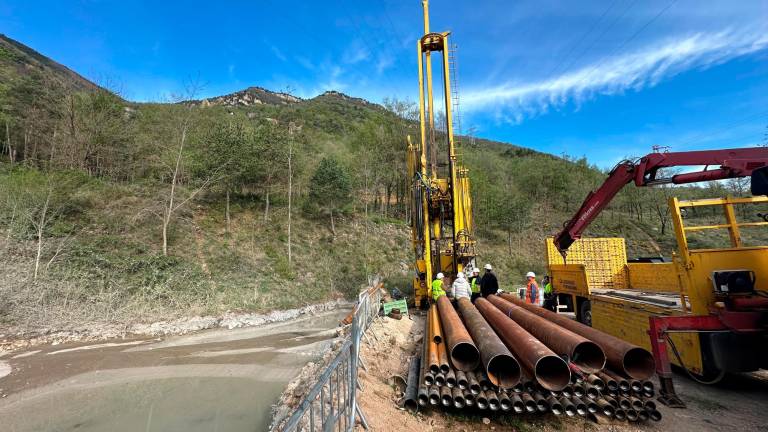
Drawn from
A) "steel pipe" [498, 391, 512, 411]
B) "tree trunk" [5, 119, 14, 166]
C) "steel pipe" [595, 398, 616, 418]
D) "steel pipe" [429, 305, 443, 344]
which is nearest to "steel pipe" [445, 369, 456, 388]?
"steel pipe" [498, 391, 512, 411]

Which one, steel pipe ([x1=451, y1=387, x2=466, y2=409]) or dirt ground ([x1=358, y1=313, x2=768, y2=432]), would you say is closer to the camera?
steel pipe ([x1=451, y1=387, x2=466, y2=409])

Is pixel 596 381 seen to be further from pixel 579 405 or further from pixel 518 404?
pixel 518 404

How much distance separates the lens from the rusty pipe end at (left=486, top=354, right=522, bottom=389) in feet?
15.4

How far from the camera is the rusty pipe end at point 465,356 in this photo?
5.13 meters

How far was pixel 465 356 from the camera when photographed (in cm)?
531

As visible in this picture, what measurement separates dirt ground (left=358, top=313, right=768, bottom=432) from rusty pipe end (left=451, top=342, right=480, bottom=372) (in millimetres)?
634

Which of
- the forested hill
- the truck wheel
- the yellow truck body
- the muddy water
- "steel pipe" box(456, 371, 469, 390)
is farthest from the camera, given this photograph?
the forested hill

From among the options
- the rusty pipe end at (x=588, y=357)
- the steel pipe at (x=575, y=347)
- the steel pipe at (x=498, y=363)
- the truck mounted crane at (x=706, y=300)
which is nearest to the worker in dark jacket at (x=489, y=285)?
the truck mounted crane at (x=706, y=300)

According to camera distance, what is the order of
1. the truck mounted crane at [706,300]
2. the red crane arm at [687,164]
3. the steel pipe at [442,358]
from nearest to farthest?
the steel pipe at [442,358] < the truck mounted crane at [706,300] < the red crane arm at [687,164]

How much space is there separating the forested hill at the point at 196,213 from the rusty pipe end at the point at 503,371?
12.7 m

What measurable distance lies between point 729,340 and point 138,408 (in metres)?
11.0

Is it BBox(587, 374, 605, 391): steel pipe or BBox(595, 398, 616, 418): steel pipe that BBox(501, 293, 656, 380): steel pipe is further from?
BBox(595, 398, 616, 418): steel pipe

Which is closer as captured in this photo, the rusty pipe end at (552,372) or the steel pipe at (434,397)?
the rusty pipe end at (552,372)

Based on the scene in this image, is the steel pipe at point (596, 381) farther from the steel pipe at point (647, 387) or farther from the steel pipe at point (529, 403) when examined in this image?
the steel pipe at point (529, 403)
